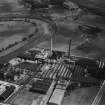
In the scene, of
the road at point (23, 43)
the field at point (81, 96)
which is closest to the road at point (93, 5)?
the road at point (23, 43)

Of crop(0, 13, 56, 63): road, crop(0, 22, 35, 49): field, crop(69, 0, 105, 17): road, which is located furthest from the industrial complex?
crop(69, 0, 105, 17): road

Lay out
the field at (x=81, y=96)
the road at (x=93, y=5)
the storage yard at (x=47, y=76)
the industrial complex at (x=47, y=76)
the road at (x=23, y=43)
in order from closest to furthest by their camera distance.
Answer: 1. the field at (x=81, y=96)
2. the industrial complex at (x=47, y=76)
3. the storage yard at (x=47, y=76)
4. the road at (x=23, y=43)
5. the road at (x=93, y=5)

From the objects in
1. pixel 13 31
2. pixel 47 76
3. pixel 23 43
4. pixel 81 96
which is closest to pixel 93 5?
pixel 13 31

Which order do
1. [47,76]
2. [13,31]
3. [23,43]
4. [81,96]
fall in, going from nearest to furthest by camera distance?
[81,96] < [47,76] < [23,43] < [13,31]

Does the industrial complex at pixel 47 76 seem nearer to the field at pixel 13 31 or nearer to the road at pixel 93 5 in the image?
the field at pixel 13 31

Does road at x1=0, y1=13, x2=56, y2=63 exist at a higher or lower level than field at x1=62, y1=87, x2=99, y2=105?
higher

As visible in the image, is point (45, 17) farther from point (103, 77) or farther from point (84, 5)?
point (103, 77)

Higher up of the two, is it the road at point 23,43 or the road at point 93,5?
the road at point 93,5

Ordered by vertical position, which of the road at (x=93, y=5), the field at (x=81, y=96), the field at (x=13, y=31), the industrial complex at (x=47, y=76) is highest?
the road at (x=93, y=5)

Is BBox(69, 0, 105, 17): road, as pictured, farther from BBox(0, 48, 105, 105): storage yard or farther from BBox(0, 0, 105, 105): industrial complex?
BBox(0, 48, 105, 105): storage yard

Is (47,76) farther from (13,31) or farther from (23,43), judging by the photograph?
(13,31)

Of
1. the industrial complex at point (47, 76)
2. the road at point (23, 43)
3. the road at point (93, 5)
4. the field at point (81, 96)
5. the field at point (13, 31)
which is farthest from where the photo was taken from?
the road at point (93, 5)
